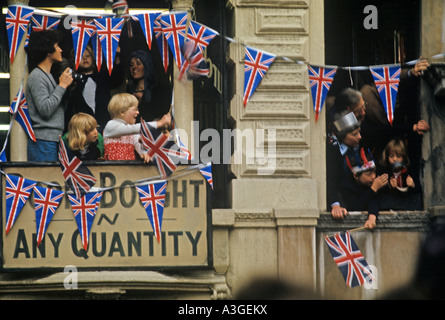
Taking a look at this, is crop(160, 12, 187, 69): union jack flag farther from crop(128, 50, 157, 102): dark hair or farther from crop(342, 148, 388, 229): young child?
crop(342, 148, 388, 229): young child

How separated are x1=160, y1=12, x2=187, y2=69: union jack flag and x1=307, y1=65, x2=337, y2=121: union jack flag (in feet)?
5.96

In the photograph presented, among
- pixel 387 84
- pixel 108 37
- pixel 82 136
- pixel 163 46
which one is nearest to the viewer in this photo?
pixel 82 136

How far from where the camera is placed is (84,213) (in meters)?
14.2

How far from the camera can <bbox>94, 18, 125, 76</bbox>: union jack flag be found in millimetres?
14477

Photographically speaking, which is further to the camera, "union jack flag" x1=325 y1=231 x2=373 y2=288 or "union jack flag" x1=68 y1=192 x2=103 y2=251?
"union jack flag" x1=325 y1=231 x2=373 y2=288

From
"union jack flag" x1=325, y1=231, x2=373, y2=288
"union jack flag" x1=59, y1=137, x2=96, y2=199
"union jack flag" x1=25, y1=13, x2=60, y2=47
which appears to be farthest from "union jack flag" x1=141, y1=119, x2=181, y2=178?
"union jack flag" x1=325, y1=231, x2=373, y2=288

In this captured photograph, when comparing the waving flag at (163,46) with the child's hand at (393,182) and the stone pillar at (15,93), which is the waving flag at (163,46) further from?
the child's hand at (393,182)

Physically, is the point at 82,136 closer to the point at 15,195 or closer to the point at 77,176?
the point at 77,176

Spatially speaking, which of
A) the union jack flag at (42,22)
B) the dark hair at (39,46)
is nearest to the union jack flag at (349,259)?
the dark hair at (39,46)

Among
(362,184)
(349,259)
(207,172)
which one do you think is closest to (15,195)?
(207,172)

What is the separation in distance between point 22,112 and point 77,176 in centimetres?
118
